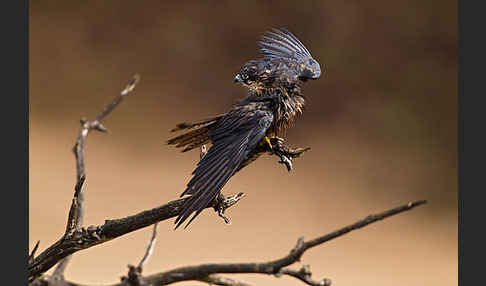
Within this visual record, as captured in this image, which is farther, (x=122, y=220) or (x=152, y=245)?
(x=152, y=245)

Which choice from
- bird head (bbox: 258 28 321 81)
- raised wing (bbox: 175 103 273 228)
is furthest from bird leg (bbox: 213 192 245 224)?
bird head (bbox: 258 28 321 81)

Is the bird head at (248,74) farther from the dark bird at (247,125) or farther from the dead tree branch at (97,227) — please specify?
the dead tree branch at (97,227)

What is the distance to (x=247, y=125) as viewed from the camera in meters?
1.45

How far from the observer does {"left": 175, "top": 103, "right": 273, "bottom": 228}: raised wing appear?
1.28m

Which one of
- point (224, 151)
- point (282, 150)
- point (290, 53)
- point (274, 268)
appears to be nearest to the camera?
point (274, 268)

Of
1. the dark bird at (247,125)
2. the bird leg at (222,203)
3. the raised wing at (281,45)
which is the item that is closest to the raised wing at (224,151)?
the dark bird at (247,125)

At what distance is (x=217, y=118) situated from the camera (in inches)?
60.0

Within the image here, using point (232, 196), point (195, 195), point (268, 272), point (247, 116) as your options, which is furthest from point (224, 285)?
point (247, 116)

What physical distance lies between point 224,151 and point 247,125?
0.09m

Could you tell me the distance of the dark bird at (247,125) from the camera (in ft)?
4.31

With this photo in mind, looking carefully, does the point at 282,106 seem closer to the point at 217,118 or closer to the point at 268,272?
the point at 217,118

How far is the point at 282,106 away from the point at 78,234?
57 centimetres

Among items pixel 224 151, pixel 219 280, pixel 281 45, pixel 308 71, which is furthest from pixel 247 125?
pixel 281 45

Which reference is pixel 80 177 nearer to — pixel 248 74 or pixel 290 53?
pixel 248 74
